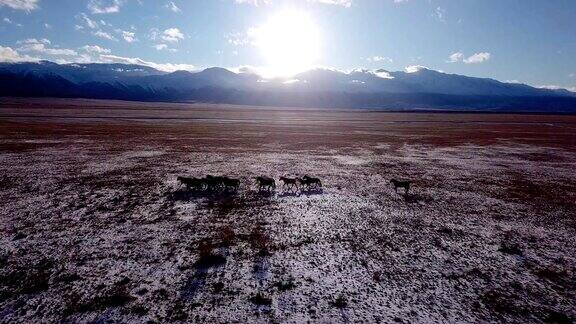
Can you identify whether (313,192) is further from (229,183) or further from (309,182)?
(229,183)

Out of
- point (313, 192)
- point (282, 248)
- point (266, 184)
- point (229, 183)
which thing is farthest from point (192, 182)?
point (282, 248)

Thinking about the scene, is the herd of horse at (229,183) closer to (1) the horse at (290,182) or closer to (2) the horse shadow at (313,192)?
(1) the horse at (290,182)

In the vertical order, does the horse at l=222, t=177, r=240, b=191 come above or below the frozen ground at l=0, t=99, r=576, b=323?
above

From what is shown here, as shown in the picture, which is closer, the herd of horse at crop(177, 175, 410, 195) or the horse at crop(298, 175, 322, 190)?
the herd of horse at crop(177, 175, 410, 195)

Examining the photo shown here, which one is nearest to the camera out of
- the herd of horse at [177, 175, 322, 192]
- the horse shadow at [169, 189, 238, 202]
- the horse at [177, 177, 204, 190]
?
→ the horse shadow at [169, 189, 238, 202]

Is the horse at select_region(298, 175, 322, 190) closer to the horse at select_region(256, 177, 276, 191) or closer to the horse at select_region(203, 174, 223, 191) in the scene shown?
the horse at select_region(256, 177, 276, 191)

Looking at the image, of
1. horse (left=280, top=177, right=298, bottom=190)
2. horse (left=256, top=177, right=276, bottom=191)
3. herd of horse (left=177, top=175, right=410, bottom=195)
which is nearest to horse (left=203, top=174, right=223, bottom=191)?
herd of horse (left=177, top=175, right=410, bottom=195)

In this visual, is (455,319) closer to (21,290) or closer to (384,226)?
(384,226)
